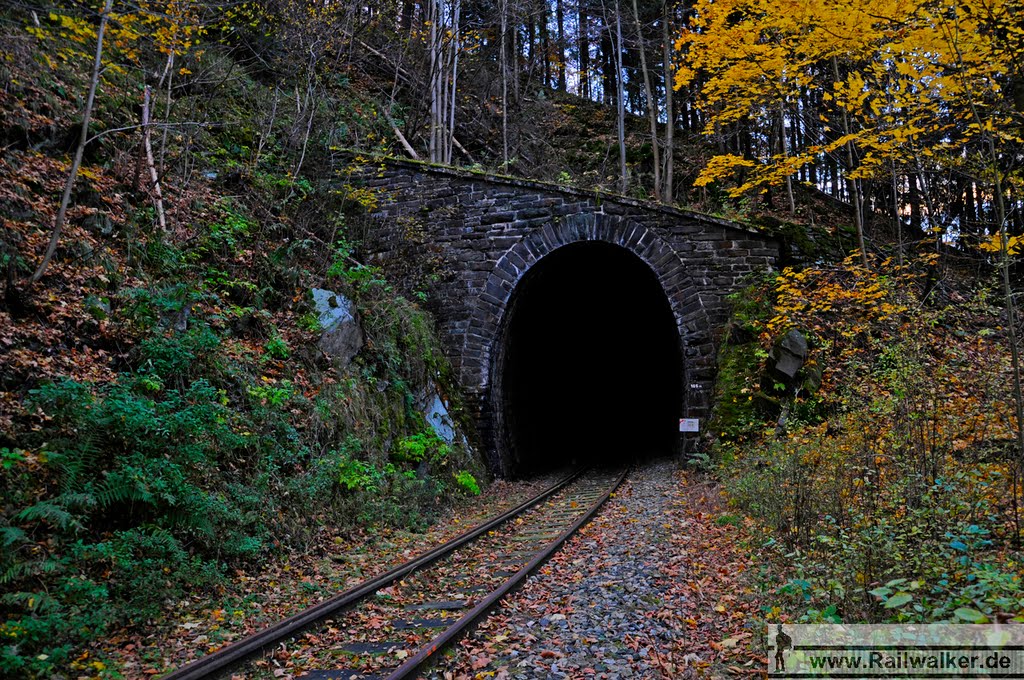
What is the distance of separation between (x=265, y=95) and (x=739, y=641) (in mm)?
14105

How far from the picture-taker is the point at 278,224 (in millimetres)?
10703

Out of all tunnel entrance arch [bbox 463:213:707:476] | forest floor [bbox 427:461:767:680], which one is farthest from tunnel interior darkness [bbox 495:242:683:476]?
forest floor [bbox 427:461:767:680]

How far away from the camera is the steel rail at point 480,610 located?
399cm

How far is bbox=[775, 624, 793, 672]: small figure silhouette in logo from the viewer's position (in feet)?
A: 11.6

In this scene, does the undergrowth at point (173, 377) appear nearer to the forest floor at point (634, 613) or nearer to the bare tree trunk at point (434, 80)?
the forest floor at point (634, 613)

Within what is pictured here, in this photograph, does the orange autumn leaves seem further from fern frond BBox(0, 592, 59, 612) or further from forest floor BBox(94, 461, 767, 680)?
fern frond BBox(0, 592, 59, 612)

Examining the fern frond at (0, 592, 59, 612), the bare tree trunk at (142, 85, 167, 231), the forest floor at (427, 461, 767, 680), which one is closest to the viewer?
the fern frond at (0, 592, 59, 612)

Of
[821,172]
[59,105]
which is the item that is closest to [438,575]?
[59,105]

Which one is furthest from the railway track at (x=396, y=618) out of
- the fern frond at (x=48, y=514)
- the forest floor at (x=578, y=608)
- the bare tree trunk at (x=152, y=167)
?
the bare tree trunk at (x=152, y=167)

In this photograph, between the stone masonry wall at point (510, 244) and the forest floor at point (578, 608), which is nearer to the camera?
the forest floor at point (578, 608)

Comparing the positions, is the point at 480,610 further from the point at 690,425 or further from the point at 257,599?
the point at 690,425

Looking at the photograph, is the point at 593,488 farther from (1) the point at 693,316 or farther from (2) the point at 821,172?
(2) the point at 821,172

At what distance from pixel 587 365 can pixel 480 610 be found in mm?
20605

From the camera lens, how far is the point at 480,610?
5016mm
